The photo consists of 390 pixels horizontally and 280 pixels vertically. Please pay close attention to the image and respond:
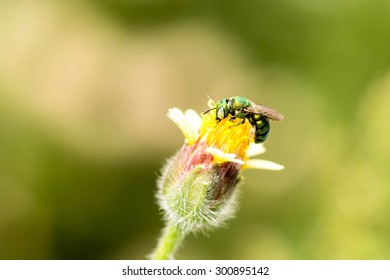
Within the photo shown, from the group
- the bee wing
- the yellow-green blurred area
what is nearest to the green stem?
the bee wing

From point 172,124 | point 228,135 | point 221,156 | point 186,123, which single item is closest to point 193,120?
point 186,123

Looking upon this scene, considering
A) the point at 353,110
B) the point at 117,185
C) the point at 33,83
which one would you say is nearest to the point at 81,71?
the point at 33,83

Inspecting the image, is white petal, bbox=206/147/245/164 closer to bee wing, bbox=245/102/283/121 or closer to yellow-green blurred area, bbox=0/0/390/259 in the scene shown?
bee wing, bbox=245/102/283/121

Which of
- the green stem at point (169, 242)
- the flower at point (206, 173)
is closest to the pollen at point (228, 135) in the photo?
the flower at point (206, 173)

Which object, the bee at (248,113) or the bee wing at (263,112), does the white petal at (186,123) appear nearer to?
the bee at (248,113)
